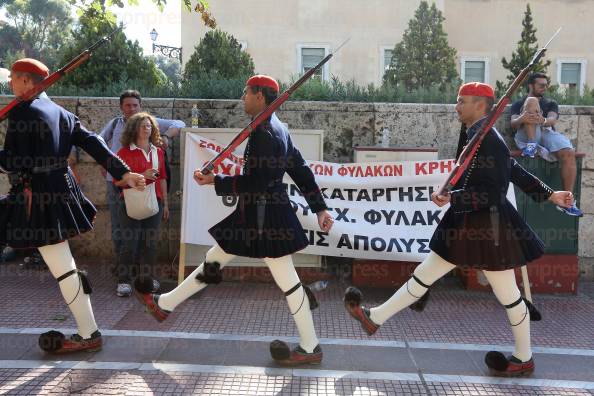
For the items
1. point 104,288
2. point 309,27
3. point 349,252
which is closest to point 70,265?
point 104,288

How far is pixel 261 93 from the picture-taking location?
12.7 ft

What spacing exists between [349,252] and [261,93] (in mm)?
2519

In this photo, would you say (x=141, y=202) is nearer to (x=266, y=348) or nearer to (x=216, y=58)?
(x=266, y=348)

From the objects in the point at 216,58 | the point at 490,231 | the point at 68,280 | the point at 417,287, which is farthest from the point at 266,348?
the point at 216,58

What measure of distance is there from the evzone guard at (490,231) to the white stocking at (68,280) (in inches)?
90.3

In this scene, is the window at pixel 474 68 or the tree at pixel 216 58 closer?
the tree at pixel 216 58

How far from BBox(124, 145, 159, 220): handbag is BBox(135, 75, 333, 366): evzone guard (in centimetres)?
172

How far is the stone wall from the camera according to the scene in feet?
21.8

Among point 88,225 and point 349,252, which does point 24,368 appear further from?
point 349,252

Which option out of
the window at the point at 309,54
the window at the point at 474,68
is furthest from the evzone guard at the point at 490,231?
the window at the point at 474,68

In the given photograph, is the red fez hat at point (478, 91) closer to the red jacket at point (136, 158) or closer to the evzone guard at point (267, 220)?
the evzone guard at point (267, 220)

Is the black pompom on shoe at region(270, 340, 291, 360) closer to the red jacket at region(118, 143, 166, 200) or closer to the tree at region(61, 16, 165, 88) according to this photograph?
the red jacket at region(118, 143, 166, 200)

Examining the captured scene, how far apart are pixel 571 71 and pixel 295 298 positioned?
2110cm

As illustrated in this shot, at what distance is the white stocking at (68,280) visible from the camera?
387cm
